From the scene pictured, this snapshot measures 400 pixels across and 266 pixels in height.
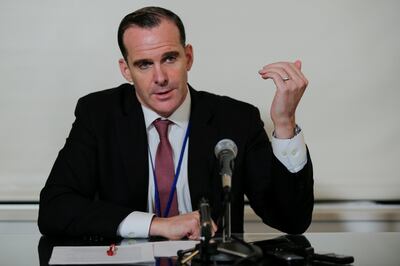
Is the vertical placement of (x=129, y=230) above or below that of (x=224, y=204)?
below

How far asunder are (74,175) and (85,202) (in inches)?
9.1

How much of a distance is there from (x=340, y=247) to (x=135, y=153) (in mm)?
1014

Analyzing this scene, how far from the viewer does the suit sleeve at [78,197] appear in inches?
95.3

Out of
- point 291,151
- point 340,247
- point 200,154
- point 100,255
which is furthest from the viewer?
point 200,154

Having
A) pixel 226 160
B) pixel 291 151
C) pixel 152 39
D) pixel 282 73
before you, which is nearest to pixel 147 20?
pixel 152 39

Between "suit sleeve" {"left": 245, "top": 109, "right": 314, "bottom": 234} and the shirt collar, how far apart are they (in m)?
0.29

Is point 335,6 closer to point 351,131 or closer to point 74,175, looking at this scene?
point 351,131

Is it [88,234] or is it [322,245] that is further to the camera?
[88,234]

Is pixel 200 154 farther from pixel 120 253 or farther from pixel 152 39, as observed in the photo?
pixel 120 253

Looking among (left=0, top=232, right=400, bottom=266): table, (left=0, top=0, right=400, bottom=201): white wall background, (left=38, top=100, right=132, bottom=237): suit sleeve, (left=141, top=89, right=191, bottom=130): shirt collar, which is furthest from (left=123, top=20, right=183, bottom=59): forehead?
(left=0, top=232, right=400, bottom=266): table

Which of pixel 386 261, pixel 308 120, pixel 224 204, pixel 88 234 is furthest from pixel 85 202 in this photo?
pixel 308 120

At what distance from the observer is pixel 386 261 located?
1.92 meters

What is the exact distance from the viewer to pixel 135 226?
2359 mm

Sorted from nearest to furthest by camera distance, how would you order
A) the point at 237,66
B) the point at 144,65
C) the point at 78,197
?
the point at 78,197
the point at 144,65
the point at 237,66
